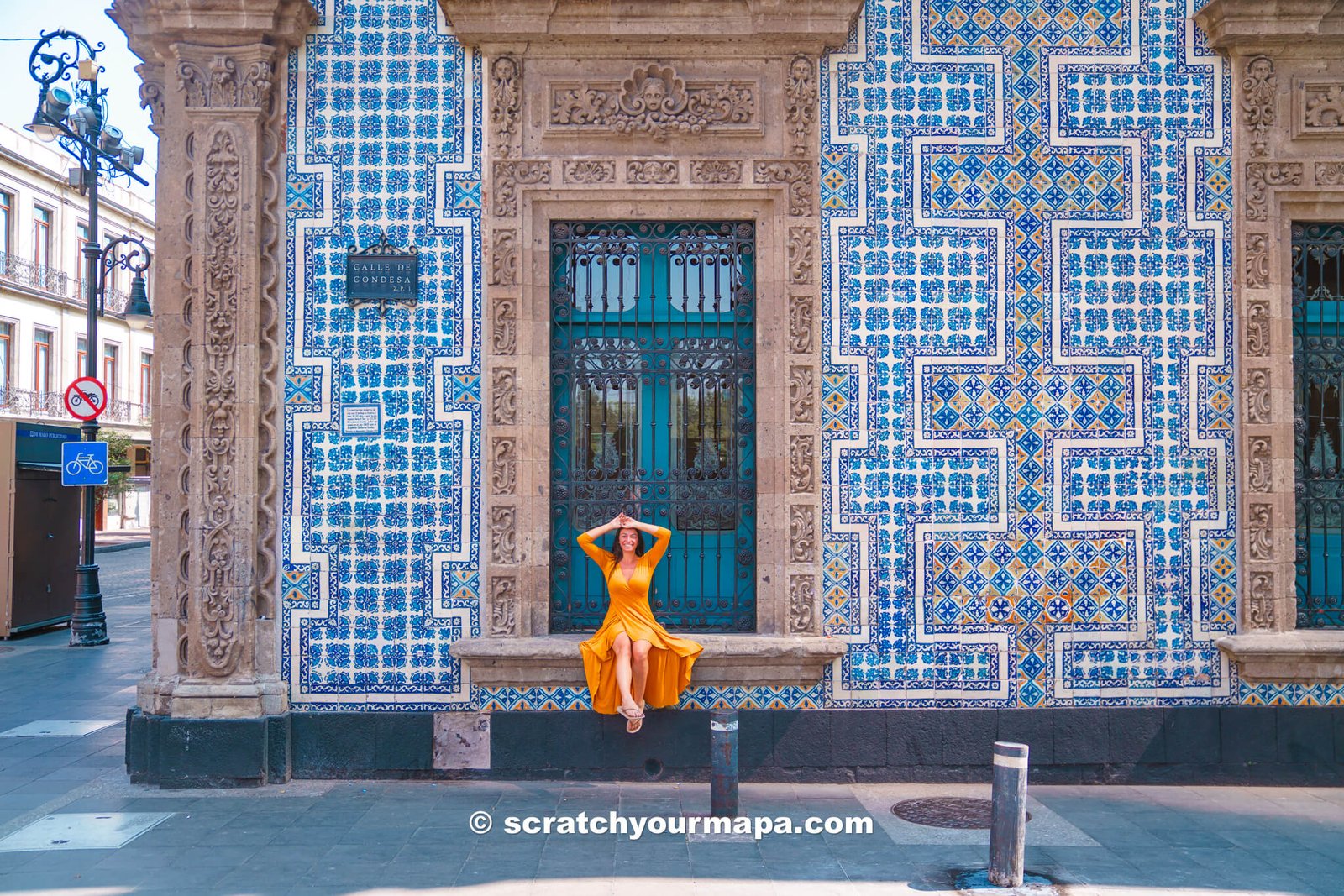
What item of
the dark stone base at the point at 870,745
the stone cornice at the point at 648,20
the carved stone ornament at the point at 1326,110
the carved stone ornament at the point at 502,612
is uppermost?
the stone cornice at the point at 648,20

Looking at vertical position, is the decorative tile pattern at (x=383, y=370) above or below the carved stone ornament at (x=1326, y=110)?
below

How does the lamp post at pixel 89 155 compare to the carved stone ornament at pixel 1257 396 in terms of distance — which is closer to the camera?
the carved stone ornament at pixel 1257 396

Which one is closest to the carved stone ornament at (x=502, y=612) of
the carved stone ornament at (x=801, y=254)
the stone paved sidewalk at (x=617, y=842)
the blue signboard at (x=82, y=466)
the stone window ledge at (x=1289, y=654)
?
the stone paved sidewalk at (x=617, y=842)

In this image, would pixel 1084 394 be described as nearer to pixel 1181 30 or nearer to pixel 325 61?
pixel 1181 30

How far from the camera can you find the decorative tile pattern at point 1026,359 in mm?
8078

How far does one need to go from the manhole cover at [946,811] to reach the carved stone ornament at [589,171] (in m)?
4.77

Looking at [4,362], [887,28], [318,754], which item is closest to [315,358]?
[318,754]

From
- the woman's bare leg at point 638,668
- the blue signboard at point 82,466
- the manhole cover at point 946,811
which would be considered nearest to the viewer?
the manhole cover at point 946,811

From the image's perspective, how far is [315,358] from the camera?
8078 millimetres

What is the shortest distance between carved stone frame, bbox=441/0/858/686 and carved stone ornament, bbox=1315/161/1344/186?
3.58 metres

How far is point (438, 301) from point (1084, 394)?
4.68 metres

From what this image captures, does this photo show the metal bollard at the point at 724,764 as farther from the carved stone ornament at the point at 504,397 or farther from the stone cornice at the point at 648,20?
the stone cornice at the point at 648,20

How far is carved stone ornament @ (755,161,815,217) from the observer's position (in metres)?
8.12

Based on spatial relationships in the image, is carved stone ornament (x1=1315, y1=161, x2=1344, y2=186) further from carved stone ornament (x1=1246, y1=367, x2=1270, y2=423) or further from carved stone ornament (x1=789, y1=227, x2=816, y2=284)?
carved stone ornament (x1=789, y1=227, x2=816, y2=284)
